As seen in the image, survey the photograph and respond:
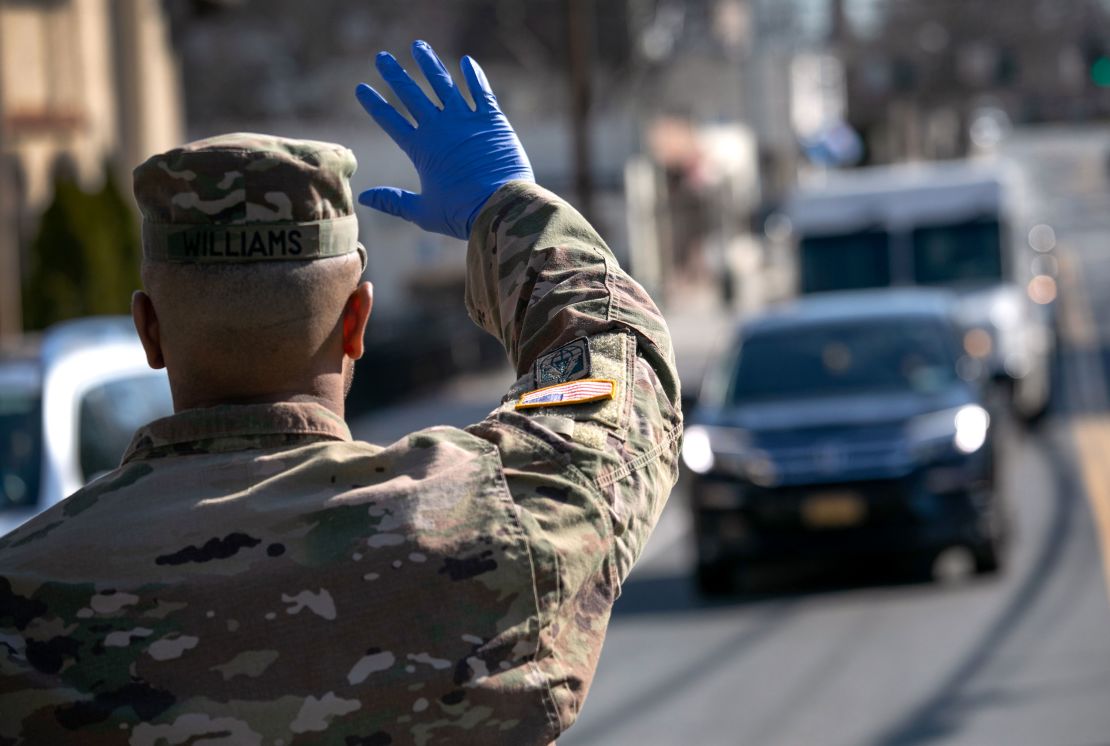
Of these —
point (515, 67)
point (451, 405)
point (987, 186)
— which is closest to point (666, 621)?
point (987, 186)

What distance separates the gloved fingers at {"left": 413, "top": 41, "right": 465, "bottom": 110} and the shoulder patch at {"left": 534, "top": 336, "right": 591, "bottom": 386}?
0.53 m

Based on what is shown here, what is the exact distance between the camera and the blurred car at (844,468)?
1117 cm

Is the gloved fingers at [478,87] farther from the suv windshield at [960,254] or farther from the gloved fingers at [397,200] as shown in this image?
the suv windshield at [960,254]

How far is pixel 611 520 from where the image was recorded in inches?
91.4

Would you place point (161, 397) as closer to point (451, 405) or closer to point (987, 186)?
point (987, 186)

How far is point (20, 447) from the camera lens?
7.86 meters

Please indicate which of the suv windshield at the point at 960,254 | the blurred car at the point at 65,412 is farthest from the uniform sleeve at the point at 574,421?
the suv windshield at the point at 960,254

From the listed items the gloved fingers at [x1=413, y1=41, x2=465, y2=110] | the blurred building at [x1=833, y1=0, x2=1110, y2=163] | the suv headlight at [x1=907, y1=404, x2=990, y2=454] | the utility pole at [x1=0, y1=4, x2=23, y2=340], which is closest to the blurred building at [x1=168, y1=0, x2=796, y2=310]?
the blurred building at [x1=833, y1=0, x2=1110, y2=163]

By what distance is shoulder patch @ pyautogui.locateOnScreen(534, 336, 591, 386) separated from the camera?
2.41m

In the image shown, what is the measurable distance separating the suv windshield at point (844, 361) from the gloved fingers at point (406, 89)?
9.41 m

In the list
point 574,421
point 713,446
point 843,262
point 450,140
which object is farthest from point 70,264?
point 574,421

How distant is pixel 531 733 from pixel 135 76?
77.1ft

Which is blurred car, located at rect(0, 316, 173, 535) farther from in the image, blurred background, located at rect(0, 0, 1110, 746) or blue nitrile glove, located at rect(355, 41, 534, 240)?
blue nitrile glove, located at rect(355, 41, 534, 240)

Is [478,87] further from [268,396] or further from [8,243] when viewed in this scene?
[8,243]
